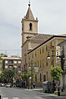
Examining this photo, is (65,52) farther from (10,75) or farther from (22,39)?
(10,75)

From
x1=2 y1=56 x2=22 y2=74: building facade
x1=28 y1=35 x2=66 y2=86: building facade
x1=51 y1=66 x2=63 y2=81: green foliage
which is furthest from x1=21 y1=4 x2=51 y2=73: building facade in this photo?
x1=51 y1=66 x2=63 y2=81: green foliage

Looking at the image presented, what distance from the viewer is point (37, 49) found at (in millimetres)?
71938

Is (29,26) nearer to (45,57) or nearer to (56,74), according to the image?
(45,57)

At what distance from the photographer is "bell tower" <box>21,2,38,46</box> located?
317 ft

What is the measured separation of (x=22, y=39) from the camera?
99062mm

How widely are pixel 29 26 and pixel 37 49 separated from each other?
27.5 meters

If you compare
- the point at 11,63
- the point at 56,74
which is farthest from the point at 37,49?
the point at 11,63

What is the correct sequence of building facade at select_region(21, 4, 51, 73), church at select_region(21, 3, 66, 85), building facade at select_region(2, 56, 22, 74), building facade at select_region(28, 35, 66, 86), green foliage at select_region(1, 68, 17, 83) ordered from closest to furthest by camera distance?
building facade at select_region(28, 35, 66, 86) < church at select_region(21, 3, 66, 85) < building facade at select_region(21, 4, 51, 73) < green foliage at select_region(1, 68, 17, 83) < building facade at select_region(2, 56, 22, 74)

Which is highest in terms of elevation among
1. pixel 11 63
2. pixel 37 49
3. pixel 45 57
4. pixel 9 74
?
pixel 11 63

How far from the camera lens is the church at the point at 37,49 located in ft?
180

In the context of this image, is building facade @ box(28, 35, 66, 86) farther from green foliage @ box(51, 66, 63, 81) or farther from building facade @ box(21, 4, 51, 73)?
green foliage @ box(51, 66, 63, 81)

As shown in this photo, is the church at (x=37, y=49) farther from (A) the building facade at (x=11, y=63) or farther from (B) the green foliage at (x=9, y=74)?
(A) the building facade at (x=11, y=63)

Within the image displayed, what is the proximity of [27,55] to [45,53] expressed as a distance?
86.3ft

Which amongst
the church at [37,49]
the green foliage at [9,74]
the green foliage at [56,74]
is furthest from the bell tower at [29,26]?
the green foliage at [56,74]
